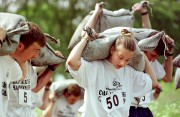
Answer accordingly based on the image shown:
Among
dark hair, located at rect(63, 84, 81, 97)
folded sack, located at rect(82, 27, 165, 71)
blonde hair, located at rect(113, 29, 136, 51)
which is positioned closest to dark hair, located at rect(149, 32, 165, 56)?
folded sack, located at rect(82, 27, 165, 71)

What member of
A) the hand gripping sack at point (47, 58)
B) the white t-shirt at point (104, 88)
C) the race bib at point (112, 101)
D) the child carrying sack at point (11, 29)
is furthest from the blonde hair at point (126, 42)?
the child carrying sack at point (11, 29)

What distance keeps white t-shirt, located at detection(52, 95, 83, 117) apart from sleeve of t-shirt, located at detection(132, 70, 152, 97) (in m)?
2.70

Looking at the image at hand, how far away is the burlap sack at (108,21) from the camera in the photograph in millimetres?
7134

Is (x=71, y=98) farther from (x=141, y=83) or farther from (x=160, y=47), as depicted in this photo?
(x=141, y=83)

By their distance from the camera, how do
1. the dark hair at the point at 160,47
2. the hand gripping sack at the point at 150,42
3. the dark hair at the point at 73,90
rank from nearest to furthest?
the hand gripping sack at the point at 150,42
the dark hair at the point at 160,47
the dark hair at the point at 73,90

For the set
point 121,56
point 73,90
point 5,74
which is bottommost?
point 73,90

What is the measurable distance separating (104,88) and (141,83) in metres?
0.50

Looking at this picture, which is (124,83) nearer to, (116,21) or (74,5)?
(116,21)

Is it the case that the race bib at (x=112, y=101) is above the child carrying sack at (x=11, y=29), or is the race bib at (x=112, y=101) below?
below

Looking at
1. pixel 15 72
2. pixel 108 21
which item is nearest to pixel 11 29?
pixel 15 72

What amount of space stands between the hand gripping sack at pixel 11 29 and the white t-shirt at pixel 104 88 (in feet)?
1.83

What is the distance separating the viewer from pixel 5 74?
5727 millimetres

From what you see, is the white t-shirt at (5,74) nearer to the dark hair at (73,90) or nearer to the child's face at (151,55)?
the child's face at (151,55)

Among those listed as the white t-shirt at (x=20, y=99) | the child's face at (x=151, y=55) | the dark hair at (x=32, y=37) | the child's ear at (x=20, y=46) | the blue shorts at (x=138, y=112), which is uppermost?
the dark hair at (x=32, y=37)
